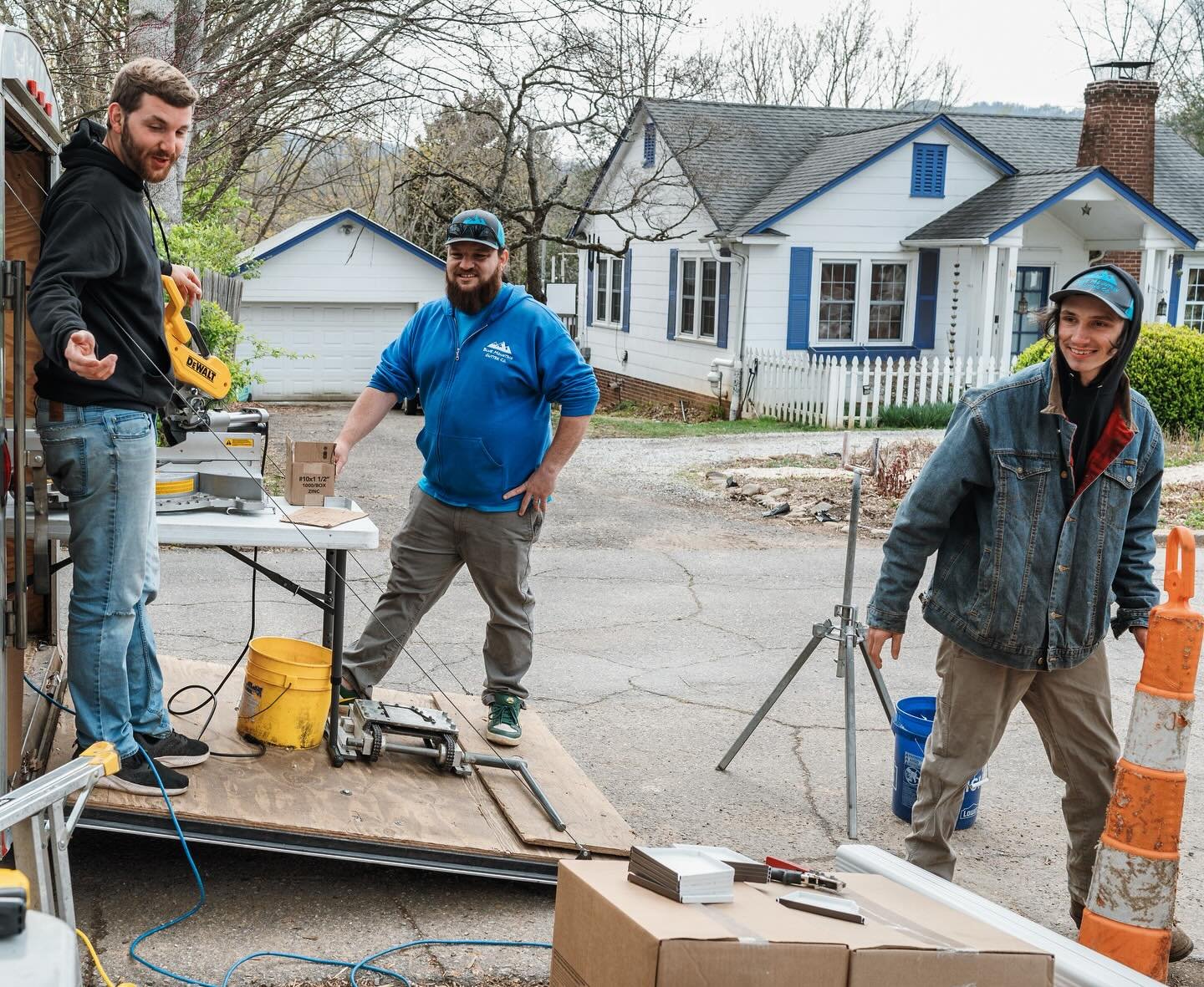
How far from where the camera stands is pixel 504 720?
5.26m

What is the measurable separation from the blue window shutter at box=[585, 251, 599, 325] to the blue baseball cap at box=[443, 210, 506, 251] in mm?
23023

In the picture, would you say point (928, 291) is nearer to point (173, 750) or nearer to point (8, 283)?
point (173, 750)

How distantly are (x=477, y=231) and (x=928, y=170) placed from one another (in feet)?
62.5

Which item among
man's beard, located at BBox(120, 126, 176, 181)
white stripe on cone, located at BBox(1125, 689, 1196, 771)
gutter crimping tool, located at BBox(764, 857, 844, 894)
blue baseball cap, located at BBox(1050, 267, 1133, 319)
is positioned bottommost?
gutter crimping tool, located at BBox(764, 857, 844, 894)

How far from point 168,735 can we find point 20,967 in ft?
7.53

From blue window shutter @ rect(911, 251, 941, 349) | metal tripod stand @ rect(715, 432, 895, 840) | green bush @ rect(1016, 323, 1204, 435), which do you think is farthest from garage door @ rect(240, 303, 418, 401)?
metal tripod stand @ rect(715, 432, 895, 840)

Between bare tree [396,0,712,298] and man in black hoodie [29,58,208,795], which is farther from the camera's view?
bare tree [396,0,712,298]

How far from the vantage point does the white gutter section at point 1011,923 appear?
332cm

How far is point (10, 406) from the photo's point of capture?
158 inches

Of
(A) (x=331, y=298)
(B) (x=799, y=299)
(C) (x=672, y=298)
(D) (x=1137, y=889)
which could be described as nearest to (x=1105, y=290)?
(D) (x=1137, y=889)

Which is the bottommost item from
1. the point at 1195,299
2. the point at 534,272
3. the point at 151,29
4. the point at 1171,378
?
the point at 1171,378

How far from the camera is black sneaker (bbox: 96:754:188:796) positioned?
4051mm

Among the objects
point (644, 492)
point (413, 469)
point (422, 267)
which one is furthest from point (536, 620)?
point (422, 267)

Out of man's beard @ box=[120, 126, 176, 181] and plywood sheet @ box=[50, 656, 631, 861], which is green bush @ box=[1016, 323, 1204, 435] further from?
man's beard @ box=[120, 126, 176, 181]
